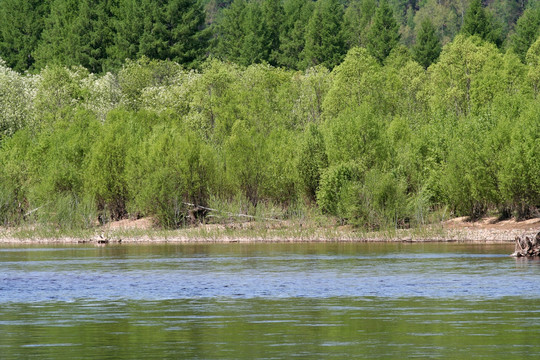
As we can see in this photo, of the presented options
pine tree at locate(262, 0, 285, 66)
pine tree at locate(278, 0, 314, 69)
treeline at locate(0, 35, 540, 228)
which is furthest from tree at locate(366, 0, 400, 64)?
treeline at locate(0, 35, 540, 228)

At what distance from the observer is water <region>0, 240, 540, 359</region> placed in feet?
84.1

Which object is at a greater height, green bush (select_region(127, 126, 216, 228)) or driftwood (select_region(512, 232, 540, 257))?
green bush (select_region(127, 126, 216, 228))

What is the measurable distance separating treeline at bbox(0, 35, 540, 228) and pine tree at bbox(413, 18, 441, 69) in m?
24.6

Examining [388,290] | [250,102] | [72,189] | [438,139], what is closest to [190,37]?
[250,102]

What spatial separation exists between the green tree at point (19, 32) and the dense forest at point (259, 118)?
0.25 m

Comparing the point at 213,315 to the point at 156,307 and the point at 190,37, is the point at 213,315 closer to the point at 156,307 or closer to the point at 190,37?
the point at 156,307

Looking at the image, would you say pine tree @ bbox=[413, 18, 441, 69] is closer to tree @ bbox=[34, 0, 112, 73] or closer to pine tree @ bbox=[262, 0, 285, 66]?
pine tree @ bbox=[262, 0, 285, 66]

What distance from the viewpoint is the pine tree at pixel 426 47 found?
14250 centimetres

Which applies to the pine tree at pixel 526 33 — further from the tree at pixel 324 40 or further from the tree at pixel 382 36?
the tree at pixel 324 40

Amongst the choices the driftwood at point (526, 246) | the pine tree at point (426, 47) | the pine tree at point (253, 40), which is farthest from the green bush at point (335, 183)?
the pine tree at point (426, 47)

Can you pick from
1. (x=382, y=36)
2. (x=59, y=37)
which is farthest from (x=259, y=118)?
(x=59, y=37)

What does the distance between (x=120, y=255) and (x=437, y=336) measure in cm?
3658

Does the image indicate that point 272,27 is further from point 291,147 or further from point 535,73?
point 291,147

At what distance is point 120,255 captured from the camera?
200 feet
